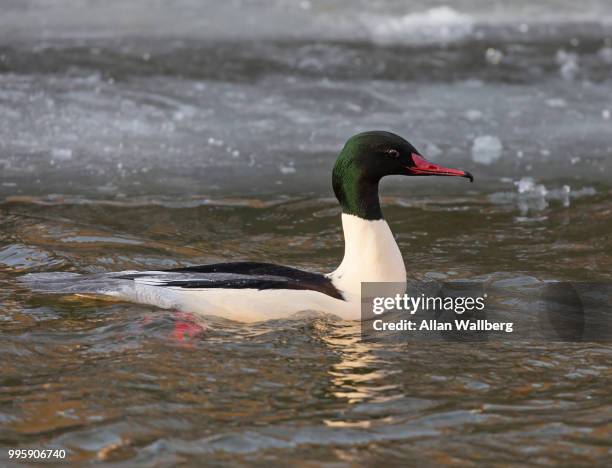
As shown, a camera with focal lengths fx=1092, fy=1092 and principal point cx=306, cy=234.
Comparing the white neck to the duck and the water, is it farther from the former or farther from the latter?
the water

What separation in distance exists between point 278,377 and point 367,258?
3.58 feet

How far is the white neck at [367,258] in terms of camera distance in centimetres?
575

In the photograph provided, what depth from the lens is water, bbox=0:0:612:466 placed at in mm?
4469

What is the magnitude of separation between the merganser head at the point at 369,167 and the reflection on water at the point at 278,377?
2.34 ft

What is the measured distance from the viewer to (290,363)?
16.8 ft

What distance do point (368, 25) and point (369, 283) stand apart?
727cm

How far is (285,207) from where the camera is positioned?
317 inches

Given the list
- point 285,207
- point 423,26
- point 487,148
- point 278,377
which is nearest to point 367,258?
point 278,377

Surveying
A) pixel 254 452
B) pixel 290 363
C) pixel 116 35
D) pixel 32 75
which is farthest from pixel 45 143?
pixel 254 452

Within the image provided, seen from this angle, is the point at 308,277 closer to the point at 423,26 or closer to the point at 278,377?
the point at 278,377

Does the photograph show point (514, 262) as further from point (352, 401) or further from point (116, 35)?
point (116, 35)

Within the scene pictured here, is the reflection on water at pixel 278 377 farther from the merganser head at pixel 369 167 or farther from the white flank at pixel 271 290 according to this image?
the merganser head at pixel 369 167

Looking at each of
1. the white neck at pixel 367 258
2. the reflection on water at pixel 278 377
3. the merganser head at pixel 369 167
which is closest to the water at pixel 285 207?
the reflection on water at pixel 278 377

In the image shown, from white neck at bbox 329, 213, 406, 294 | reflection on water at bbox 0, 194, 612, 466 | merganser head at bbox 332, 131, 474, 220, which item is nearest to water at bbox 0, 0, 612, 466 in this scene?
reflection on water at bbox 0, 194, 612, 466
